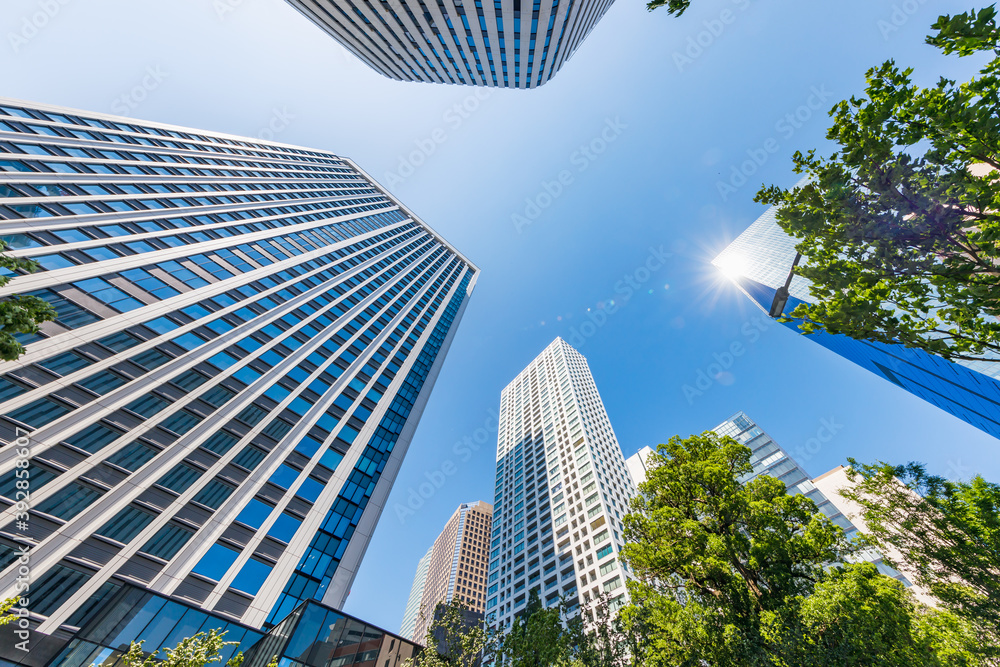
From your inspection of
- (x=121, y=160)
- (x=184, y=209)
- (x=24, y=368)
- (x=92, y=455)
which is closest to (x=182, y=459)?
(x=92, y=455)

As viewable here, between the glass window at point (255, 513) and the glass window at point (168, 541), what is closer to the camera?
the glass window at point (168, 541)

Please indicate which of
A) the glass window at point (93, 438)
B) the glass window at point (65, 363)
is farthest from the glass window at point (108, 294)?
the glass window at point (93, 438)

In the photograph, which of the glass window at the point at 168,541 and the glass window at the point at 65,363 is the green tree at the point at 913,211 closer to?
the glass window at the point at 168,541

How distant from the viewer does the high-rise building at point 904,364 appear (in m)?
14.6

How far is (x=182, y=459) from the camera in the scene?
68.4 ft

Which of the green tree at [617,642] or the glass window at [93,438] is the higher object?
the glass window at [93,438]

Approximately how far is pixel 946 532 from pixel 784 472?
53.8 m

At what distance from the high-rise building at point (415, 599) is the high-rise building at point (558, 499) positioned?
78109 millimetres

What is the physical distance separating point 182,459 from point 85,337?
949cm

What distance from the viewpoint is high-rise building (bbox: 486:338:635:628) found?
42.3 m

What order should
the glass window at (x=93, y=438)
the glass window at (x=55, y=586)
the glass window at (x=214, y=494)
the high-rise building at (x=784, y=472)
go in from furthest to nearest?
1. the high-rise building at (x=784, y=472)
2. the glass window at (x=214, y=494)
3. the glass window at (x=93, y=438)
4. the glass window at (x=55, y=586)

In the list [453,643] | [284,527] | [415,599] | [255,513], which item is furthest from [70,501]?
[415,599]

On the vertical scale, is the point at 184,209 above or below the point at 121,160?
below

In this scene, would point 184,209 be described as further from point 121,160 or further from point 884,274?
point 884,274
